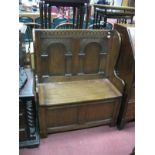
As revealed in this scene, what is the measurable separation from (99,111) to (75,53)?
693 mm

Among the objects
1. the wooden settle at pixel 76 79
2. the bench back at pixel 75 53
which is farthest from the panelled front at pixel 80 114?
the bench back at pixel 75 53

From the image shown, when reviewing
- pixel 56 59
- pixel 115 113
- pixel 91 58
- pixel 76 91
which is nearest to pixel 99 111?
pixel 115 113

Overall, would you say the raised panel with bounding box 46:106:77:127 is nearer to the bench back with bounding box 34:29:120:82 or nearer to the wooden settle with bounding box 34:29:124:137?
the wooden settle with bounding box 34:29:124:137

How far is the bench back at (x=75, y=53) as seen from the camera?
73.9 inches

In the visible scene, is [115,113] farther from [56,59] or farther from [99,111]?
[56,59]

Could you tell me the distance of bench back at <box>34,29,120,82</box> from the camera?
1.88 meters

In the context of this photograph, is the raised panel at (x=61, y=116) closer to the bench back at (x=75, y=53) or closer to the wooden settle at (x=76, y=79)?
the wooden settle at (x=76, y=79)

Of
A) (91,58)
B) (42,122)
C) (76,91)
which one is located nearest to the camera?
(42,122)

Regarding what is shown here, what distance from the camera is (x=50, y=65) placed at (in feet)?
6.48

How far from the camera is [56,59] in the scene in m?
1.97

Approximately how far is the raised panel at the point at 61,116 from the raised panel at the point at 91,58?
1.84 ft
